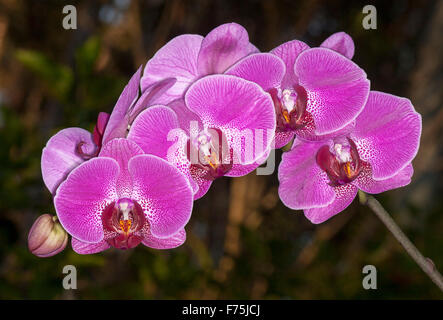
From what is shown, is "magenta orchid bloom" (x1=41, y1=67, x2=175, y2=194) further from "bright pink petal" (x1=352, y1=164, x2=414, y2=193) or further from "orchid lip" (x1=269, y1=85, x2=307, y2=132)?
"bright pink petal" (x1=352, y1=164, x2=414, y2=193)

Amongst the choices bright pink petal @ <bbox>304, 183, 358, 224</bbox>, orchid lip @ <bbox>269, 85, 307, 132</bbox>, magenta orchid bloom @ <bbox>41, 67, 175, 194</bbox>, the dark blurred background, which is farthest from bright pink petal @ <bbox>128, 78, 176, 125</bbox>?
the dark blurred background

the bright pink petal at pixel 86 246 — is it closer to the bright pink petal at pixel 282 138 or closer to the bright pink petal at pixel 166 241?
the bright pink petal at pixel 166 241

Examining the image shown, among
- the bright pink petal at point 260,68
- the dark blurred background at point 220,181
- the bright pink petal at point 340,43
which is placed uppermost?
the bright pink petal at point 340,43

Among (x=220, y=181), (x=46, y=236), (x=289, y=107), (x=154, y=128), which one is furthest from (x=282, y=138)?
(x=220, y=181)

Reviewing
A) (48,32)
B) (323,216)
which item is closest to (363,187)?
(323,216)

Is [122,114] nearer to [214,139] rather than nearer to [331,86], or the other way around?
[214,139]

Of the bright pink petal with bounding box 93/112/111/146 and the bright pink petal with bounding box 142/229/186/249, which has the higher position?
the bright pink petal with bounding box 93/112/111/146

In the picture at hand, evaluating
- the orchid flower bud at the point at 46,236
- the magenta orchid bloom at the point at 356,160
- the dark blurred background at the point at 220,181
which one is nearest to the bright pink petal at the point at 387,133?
the magenta orchid bloom at the point at 356,160

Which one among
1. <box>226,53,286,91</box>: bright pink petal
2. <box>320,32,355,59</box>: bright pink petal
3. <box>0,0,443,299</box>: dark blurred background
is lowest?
<box>0,0,443,299</box>: dark blurred background
